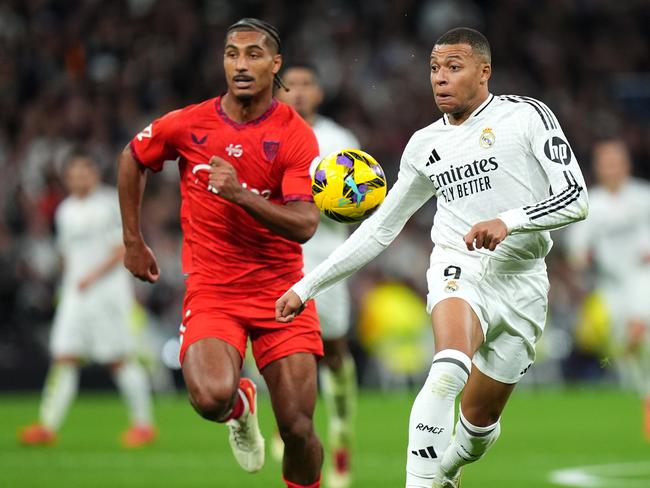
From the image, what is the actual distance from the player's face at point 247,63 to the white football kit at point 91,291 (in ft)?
17.8

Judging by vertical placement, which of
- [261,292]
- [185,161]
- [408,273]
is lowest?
[408,273]

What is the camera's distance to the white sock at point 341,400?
29.3ft

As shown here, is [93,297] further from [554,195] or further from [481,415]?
[554,195]

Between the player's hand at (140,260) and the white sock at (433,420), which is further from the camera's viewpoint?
the player's hand at (140,260)

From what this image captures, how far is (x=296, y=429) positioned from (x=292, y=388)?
204 mm

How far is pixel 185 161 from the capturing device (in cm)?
664

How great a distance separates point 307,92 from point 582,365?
11.3 m

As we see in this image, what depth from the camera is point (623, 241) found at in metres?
12.4

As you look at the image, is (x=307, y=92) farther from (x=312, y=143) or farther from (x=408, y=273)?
(x=408, y=273)

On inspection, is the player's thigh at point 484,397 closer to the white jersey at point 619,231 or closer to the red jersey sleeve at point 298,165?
the red jersey sleeve at point 298,165

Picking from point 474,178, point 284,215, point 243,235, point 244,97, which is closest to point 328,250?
point 243,235

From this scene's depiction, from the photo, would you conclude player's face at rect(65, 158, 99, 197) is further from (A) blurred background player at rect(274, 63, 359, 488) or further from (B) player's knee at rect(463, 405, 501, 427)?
(B) player's knee at rect(463, 405, 501, 427)

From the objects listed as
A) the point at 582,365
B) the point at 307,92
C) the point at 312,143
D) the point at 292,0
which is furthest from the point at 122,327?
the point at 292,0

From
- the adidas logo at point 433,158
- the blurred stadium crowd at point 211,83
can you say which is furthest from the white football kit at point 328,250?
the blurred stadium crowd at point 211,83
